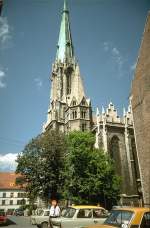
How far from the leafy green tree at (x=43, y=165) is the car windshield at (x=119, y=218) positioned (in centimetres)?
2514

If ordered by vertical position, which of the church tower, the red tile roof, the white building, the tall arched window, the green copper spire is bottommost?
the white building

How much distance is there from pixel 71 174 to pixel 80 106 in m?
20.7

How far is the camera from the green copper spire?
63.9 meters

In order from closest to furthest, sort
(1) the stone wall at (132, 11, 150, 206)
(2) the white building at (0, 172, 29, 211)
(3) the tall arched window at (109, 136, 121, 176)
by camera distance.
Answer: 1. (1) the stone wall at (132, 11, 150, 206)
2. (3) the tall arched window at (109, 136, 121, 176)
3. (2) the white building at (0, 172, 29, 211)

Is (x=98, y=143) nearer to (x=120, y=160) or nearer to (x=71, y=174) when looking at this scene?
(x=120, y=160)

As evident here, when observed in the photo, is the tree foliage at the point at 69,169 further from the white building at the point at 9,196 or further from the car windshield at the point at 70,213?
the white building at the point at 9,196

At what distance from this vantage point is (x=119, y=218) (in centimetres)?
730

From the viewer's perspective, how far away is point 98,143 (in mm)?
40750

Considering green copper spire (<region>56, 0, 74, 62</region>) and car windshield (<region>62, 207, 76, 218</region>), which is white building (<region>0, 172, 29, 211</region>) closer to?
green copper spire (<region>56, 0, 74, 62</region>)

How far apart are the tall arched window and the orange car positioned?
1295 inches

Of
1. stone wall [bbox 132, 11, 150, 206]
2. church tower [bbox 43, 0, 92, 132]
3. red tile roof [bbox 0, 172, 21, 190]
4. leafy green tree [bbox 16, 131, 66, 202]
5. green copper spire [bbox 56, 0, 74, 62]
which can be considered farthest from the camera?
red tile roof [bbox 0, 172, 21, 190]

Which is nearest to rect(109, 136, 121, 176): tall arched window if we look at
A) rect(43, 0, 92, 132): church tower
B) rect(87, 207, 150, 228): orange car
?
rect(43, 0, 92, 132): church tower

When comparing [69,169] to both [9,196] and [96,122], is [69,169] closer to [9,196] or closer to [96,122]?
[96,122]

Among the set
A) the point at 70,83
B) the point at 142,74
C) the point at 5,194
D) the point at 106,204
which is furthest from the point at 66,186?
the point at 5,194
